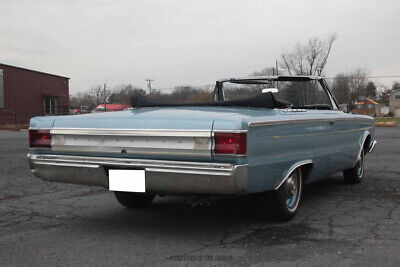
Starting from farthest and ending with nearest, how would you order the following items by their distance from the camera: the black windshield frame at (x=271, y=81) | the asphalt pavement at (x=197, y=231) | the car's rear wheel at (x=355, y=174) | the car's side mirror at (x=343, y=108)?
1. the car's rear wheel at (x=355, y=174)
2. the car's side mirror at (x=343, y=108)
3. the black windshield frame at (x=271, y=81)
4. the asphalt pavement at (x=197, y=231)

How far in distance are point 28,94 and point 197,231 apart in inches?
1390

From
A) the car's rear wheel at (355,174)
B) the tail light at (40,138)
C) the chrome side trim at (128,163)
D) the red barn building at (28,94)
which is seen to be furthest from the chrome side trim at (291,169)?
the red barn building at (28,94)

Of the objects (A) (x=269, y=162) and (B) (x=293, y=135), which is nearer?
(A) (x=269, y=162)

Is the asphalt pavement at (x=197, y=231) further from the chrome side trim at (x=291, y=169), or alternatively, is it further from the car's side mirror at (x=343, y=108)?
the car's side mirror at (x=343, y=108)

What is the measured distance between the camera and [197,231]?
3.95 metres

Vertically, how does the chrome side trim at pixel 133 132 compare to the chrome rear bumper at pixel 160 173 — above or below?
above

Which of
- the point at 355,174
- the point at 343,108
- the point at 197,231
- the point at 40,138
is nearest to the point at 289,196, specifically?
the point at 197,231

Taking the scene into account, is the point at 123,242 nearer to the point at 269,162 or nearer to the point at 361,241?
the point at 269,162

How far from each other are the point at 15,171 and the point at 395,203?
631 cm

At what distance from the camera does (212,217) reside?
4.46 meters

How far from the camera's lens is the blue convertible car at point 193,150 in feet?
11.0

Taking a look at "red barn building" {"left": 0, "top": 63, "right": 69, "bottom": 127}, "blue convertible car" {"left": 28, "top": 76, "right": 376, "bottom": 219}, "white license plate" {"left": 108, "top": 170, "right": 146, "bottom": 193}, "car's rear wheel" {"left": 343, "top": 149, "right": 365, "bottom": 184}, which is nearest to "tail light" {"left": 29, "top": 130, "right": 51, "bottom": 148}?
"blue convertible car" {"left": 28, "top": 76, "right": 376, "bottom": 219}

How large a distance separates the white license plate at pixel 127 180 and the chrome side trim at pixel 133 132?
314 mm

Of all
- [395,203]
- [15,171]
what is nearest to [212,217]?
[395,203]
